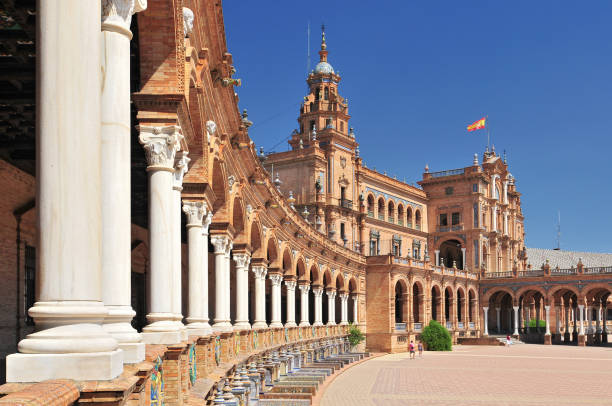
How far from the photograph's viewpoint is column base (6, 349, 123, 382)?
545 cm

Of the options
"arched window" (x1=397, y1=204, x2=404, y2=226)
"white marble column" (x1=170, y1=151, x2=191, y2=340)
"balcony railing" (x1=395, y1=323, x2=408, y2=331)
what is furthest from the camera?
"arched window" (x1=397, y1=204, x2=404, y2=226)

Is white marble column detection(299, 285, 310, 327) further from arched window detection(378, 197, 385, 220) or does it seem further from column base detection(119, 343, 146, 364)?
column base detection(119, 343, 146, 364)

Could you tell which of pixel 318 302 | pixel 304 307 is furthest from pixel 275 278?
pixel 318 302

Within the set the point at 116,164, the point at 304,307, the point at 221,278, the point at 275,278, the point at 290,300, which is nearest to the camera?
the point at 116,164

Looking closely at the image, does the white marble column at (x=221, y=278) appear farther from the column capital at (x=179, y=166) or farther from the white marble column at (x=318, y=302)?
the white marble column at (x=318, y=302)

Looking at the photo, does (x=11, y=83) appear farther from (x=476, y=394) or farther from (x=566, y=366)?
(x=566, y=366)

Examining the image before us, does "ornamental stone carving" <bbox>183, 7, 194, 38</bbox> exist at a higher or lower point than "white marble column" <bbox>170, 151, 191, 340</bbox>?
higher

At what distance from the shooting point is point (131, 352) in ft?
25.0

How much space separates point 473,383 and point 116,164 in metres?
25.7

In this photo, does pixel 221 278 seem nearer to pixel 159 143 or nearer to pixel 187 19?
pixel 187 19

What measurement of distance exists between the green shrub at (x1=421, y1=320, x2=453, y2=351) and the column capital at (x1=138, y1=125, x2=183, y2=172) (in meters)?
50.2

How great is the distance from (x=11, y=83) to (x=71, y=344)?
804 cm

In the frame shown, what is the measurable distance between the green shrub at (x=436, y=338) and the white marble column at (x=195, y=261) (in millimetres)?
44998

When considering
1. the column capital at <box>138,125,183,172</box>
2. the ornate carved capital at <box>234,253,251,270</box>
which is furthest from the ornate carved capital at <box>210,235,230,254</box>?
the column capital at <box>138,125,183,172</box>
